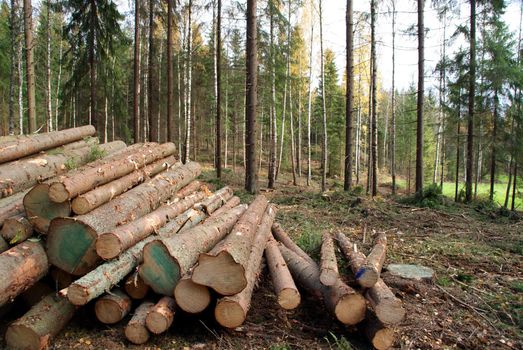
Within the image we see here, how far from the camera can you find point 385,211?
10.5 metres

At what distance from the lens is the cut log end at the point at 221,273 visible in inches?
147

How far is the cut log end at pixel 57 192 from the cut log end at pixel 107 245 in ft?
2.42

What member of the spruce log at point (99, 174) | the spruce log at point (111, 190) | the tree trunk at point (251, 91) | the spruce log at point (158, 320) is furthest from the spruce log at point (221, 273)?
the tree trunk at point (251, 91)

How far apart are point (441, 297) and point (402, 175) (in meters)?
47.2

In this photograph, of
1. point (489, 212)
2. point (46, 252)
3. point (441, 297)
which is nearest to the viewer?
point (46, 252)

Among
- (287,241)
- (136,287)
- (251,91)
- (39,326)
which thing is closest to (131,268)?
(136,287)

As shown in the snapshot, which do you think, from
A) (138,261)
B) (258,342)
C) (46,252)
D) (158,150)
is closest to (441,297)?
(258,342)

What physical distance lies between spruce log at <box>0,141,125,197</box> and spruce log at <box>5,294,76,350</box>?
193 cm

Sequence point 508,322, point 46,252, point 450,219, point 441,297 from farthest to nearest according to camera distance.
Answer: point 450,219 < point 441,297 < point 508,322 < point 46,252

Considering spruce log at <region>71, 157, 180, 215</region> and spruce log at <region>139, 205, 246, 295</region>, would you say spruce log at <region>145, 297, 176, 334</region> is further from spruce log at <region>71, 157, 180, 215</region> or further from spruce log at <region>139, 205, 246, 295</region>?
spruce log at <region>71, 157, 180, 215</region>

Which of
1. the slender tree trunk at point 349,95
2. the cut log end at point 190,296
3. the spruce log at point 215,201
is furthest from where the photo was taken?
the slender tree trunk at point 349,95

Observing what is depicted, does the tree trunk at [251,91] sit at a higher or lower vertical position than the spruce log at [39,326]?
higher

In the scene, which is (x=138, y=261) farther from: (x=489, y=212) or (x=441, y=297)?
(x=489, y=212)

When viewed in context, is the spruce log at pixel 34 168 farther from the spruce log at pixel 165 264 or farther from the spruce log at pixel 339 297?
the spruce log at pixel 339 297
